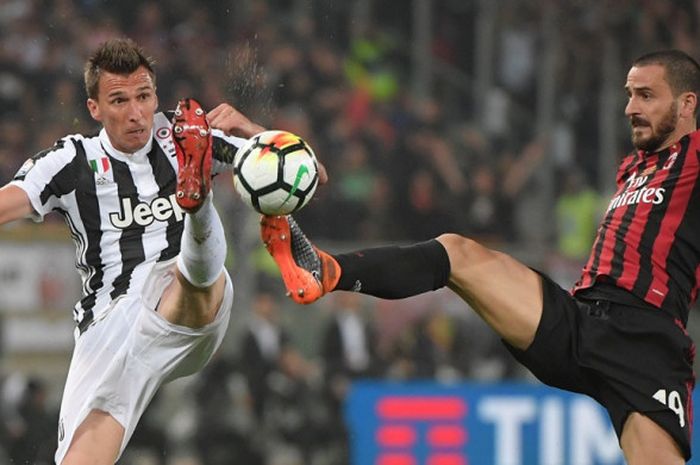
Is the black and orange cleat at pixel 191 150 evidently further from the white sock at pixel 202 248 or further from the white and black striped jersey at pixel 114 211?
the white and black striped jersey at pixel 114 211

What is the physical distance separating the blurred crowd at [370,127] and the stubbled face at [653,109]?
4.75 meters

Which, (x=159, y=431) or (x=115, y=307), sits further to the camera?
(x=159, y=431)

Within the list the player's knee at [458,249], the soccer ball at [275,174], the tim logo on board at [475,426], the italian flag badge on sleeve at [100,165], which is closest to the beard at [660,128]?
the player's knee at [458,249]

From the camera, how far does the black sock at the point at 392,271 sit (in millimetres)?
5438

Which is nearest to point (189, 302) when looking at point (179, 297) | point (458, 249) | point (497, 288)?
point (179, 297)

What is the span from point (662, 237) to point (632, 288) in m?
0.26

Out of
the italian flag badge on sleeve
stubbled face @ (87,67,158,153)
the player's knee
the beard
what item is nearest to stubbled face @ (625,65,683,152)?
the beard

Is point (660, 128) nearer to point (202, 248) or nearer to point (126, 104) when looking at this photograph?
point (202, 248)

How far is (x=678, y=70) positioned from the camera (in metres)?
5.95

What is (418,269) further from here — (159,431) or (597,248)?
(159,431)

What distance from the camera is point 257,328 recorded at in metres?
11.2

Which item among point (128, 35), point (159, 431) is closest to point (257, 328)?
point (159, 431)

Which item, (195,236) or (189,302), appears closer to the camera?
(195,236)

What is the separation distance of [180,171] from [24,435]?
578 cm
